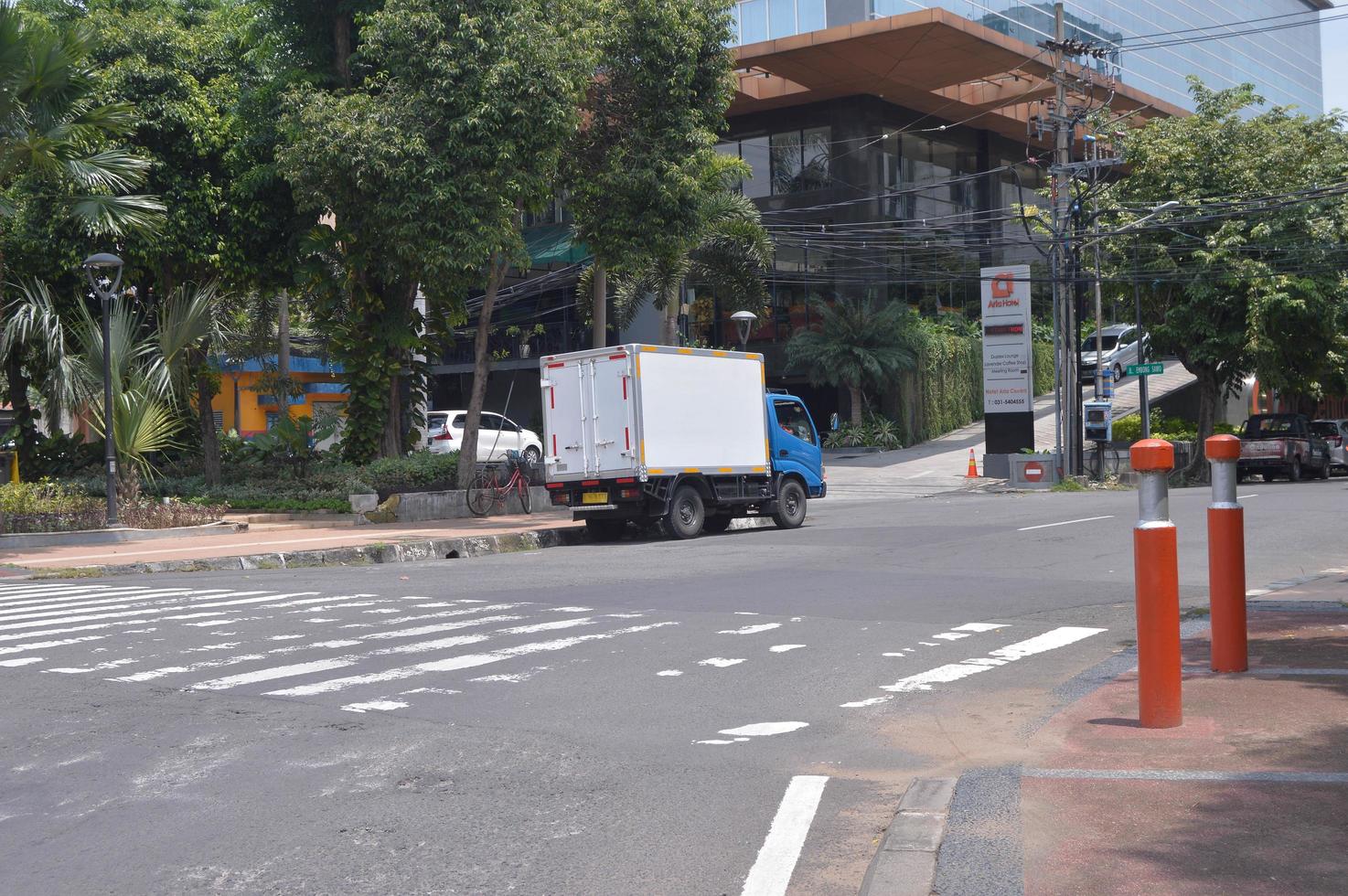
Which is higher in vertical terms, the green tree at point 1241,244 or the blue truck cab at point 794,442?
the green tree at point 1241,244

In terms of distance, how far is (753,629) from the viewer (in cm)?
1060

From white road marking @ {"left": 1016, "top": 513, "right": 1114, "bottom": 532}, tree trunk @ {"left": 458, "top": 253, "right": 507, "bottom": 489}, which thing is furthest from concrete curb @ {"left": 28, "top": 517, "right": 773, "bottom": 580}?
white road marking @ {"left": 1016, "top": 513, "right": 1114, "bottom": 532}

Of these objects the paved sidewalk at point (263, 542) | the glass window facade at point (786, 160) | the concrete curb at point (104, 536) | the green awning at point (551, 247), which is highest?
the glass window facade at point (786, 160)

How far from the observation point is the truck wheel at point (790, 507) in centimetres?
2302

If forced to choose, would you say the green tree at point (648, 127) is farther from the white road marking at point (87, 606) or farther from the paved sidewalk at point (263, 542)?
the white road marking at point (87, 606)

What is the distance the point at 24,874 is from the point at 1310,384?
130 ft

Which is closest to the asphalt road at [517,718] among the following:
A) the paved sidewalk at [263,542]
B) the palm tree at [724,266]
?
the paved sidewalk at [263,542]

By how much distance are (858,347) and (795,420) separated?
1913 centimetres

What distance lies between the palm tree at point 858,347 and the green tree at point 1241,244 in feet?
26.9

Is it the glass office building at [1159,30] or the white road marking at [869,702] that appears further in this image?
the glass office building at [1159,30]

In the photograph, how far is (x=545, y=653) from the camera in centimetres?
949

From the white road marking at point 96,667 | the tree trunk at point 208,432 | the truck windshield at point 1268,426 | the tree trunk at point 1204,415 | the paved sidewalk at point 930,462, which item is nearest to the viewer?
the white road marking at point 96,667

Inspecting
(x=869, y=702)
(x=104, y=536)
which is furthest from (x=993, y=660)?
(x=104, y=536)

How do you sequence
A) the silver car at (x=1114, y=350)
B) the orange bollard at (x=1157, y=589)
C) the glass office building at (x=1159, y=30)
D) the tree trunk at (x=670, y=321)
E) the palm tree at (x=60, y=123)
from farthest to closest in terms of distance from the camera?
the silver car at (x=1114, y=350) → the glass office building at (x=1159, y=30) → the tree trunk at (x=670, y=321) → the palm tree at (x=60, y=123) → the orange bollard at (x=1157, y=589)
